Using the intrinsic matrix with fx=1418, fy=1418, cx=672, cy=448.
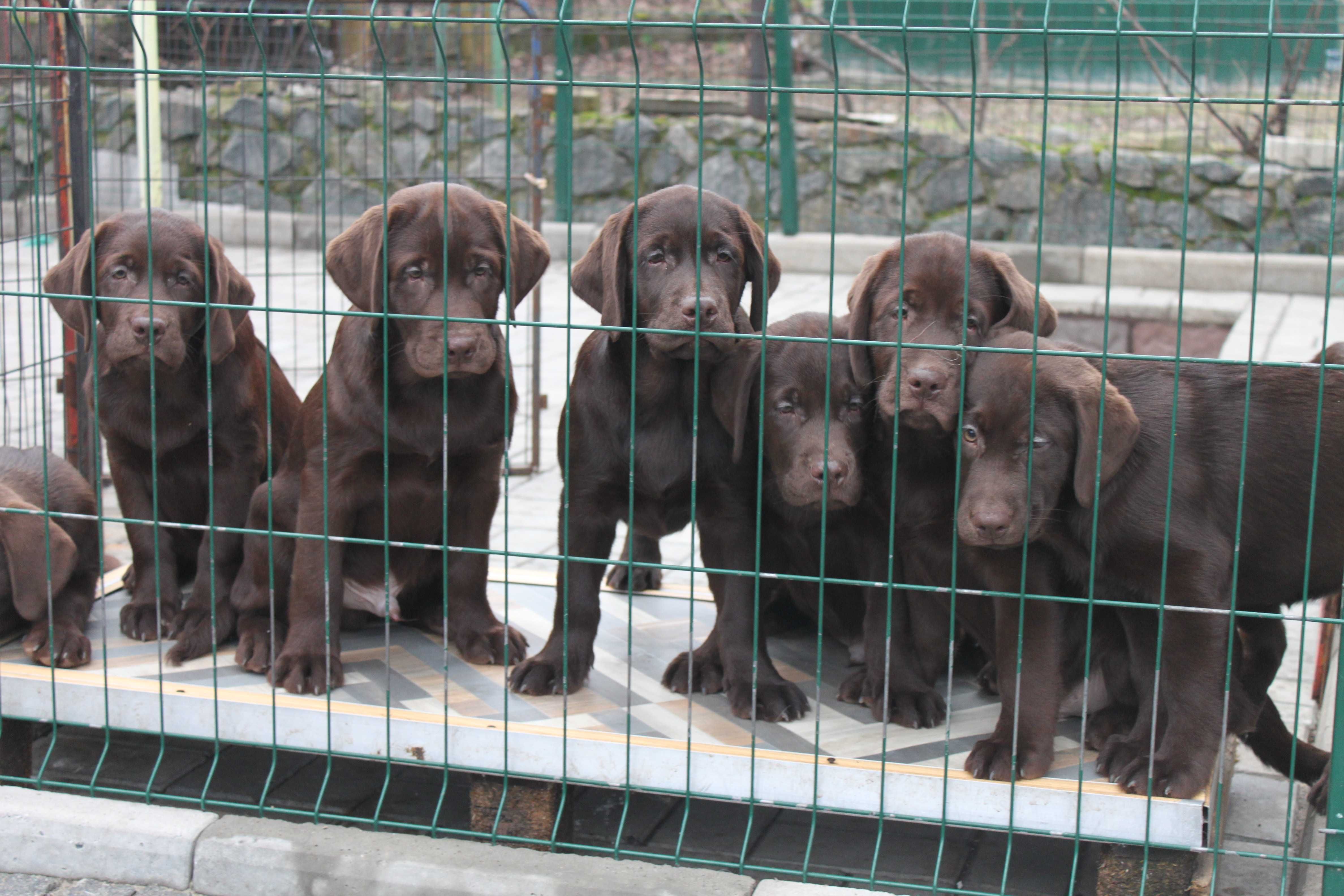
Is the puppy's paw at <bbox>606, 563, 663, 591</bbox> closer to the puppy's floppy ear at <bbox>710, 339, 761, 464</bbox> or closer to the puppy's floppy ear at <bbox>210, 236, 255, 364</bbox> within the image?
the puppy's floppy ear at <bbox>710, 339, 761, 464</bbox>

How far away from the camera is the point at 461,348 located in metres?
3.48

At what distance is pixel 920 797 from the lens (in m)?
3.24

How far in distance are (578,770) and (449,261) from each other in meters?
1.32

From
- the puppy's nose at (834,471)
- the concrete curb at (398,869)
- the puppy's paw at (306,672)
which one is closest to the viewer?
the concrete curb at (398,869)

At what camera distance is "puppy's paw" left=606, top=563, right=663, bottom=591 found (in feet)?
15.8

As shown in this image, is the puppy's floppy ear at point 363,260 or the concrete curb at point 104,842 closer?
the concrete curb at point 104,842

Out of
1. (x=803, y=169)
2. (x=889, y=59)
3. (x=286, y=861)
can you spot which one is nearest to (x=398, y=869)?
(x=286, y=861)

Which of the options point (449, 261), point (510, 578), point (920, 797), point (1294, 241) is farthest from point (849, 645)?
point (1294, 241)

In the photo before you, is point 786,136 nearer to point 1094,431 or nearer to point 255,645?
point 255,645

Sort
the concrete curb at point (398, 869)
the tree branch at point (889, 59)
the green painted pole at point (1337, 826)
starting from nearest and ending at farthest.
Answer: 1. the green painted pole at point (1337, 826)
2. the concrete curb at point (398, 869)
3. the tree branch at point (889, 59)

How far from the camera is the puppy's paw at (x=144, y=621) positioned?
4160mm

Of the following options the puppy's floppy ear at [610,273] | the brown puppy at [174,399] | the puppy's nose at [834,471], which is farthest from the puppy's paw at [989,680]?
the brown puppy at [174,399]

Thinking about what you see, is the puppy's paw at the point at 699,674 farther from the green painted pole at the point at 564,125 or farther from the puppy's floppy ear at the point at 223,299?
the puppy's floppy ear at the point at 223,299

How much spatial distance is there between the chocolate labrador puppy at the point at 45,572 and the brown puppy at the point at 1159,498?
2433mm
